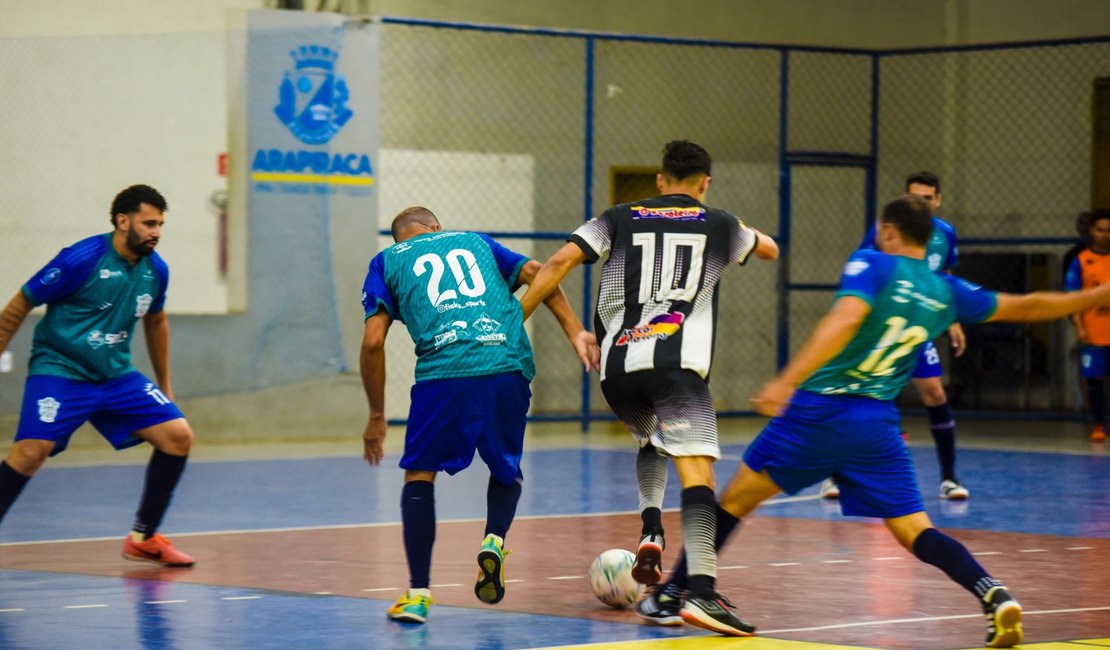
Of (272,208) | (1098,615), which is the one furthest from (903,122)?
(1098,615)

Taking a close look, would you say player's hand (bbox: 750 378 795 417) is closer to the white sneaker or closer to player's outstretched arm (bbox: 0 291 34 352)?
player's outstretched arm (bbox: 0 291 34 352)

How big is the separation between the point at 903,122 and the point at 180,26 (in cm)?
864

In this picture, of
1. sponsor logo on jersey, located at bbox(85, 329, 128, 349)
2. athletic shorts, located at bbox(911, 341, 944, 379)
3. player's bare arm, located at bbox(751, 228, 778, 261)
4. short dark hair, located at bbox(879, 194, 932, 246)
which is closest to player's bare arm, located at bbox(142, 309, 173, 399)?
sponsor logo on jersey, located at bbox(85, 329, 128, 349)

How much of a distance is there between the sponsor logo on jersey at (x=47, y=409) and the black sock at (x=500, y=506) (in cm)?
233

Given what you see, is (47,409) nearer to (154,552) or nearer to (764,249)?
(154,552)

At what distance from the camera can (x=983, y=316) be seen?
20.7ft

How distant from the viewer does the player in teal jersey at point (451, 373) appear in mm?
6688

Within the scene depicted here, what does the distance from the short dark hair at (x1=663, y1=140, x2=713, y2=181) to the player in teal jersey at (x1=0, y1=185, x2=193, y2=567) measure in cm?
261

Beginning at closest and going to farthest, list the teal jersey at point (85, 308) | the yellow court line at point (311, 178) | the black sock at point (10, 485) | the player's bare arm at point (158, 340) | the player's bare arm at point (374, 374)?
the player's bare arm at point (374, 374), the black sock at point (10, 485), the teal jersey at point (85, 308), the player's bare arm at point (158, 340), the yellow court line at point (311, 178)

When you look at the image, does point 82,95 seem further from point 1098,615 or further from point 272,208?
point 1098,615

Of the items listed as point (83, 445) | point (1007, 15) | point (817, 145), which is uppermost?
point (1007, 15)

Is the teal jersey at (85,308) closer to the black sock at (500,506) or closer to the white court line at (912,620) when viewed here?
the black sock at (500,506)

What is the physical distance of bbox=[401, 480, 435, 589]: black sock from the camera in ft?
21.9

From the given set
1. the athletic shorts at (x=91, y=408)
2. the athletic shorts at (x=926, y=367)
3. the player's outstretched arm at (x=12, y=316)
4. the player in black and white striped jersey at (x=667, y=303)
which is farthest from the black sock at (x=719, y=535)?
the athletic shorts at (x=926, y=367)
